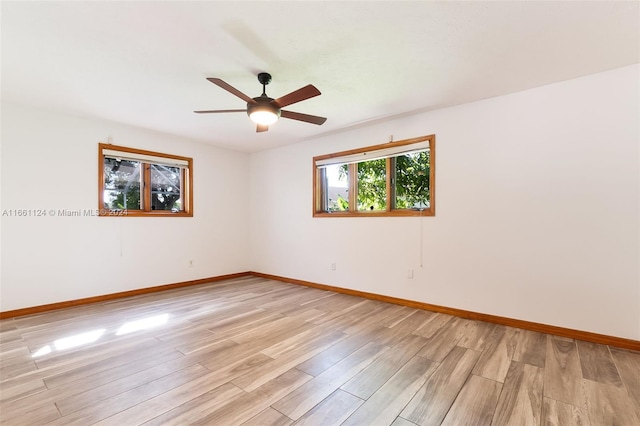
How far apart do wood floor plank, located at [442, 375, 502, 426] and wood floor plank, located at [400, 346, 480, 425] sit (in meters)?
0.03

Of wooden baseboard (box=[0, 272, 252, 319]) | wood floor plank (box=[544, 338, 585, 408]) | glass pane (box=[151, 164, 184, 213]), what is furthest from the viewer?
glass pane (box=[151, 164, 184, 213])

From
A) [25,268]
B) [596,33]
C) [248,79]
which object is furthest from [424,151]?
[25,268]

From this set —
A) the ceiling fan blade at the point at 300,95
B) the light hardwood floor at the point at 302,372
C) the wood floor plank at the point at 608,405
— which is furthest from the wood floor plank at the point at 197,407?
the ceiling fan blade at the point at 300,95

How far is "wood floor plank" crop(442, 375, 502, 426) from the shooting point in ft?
5.13

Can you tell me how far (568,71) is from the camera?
8.40 feet

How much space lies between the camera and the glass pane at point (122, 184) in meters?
4.08

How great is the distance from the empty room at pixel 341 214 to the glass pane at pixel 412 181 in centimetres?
3

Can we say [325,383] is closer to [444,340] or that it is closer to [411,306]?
[444,340]

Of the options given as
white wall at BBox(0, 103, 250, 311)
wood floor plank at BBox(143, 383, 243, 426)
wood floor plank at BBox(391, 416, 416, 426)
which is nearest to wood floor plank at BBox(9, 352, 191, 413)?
wood floor plank at BBox(143, 383, 243, 426)

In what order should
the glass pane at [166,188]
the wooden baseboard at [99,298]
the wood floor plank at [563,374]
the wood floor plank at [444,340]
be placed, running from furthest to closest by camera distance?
the glass pane at [166,188] → the wooden baseboard at [99,298] → the wood floor plank at [444,340] → the wood floor plank at [563,374]

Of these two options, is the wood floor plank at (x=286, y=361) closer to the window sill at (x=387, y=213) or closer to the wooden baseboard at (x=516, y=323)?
the wooden baseboard at (x=516, y=323)

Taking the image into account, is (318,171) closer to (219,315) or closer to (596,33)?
(219,315)

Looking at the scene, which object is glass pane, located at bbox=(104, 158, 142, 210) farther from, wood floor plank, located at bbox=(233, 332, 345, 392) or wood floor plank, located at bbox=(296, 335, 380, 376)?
wood floor plank, located at bbox=(296, 335, 380, 376)

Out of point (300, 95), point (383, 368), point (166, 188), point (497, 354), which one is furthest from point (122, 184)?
point (497, 354)
